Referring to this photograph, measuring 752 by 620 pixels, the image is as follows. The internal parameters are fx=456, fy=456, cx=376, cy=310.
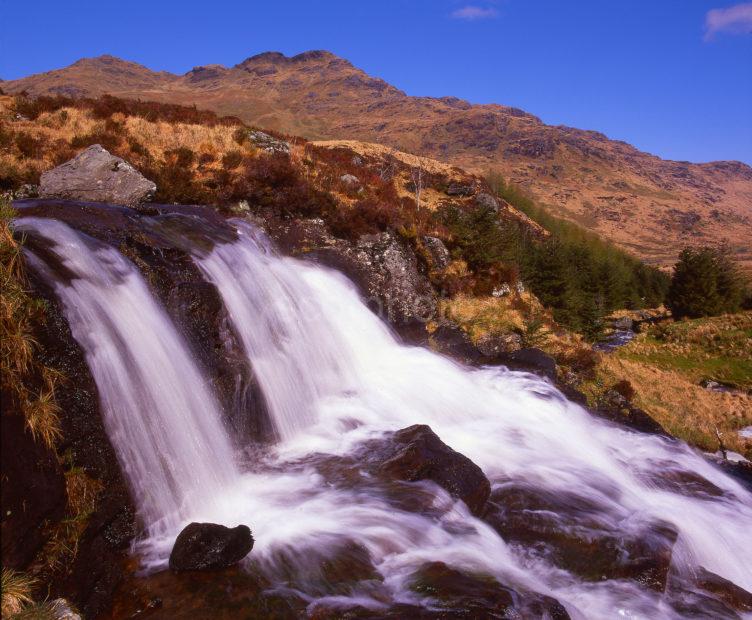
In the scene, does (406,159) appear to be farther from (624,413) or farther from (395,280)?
(624,413)

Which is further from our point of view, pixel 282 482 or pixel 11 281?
pixel 282 482

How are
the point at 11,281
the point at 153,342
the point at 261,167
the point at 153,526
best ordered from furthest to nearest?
the point at 261,167
the point at 153,342
the point at 153,526
the point at 11,281

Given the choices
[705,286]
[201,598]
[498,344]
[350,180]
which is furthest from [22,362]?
[705,286]

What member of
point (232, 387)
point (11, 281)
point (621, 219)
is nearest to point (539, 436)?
point (232, 387)

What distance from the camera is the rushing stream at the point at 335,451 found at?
17.8 feet

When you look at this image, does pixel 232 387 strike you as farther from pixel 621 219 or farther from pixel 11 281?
pixel 621 219

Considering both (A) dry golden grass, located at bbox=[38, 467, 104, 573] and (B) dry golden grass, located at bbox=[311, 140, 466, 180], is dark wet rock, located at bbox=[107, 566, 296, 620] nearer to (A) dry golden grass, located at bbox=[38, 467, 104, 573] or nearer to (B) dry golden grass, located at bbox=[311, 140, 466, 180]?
(A) dry golden grass, located at bbox=[38, 467, 104, 573]

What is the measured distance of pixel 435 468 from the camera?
21.8 feet

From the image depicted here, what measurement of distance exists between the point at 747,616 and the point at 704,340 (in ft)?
64.3

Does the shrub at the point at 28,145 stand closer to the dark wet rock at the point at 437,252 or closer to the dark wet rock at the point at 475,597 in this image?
the dark wet rock at the point at 437,252

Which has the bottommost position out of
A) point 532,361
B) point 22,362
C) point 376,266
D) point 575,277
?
point 532,361

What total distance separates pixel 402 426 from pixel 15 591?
19.7 ft

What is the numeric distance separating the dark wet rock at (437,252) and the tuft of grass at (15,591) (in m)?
13.5

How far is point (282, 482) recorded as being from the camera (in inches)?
264
